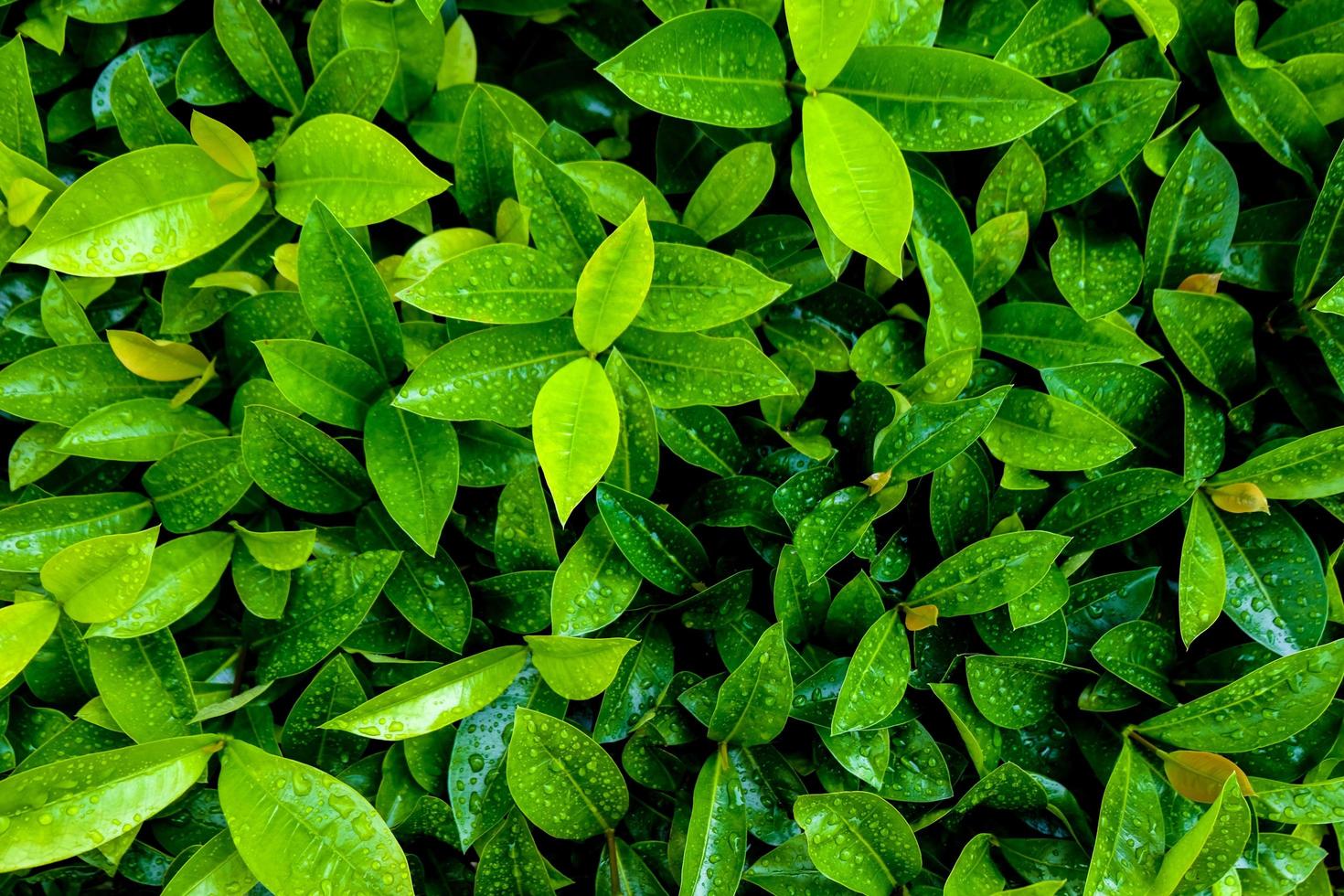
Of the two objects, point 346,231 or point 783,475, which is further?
point 783,475

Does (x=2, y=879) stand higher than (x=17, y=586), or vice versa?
(x=17, y=586)

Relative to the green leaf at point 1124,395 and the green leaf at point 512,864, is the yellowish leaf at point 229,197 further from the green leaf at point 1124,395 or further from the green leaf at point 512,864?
the green leaf at point 1124,395

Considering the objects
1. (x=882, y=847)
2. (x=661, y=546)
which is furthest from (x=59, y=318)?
A: (x=882, y=847)

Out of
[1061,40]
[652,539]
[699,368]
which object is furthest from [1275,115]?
[652,539]

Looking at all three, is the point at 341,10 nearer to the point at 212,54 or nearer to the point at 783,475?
the point at 212,54

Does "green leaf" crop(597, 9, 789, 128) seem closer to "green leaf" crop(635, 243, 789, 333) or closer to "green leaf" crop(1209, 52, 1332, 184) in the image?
"green leaf" crop(635, 243, 789, 333)

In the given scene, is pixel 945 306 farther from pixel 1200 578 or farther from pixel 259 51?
pixel 259 51
